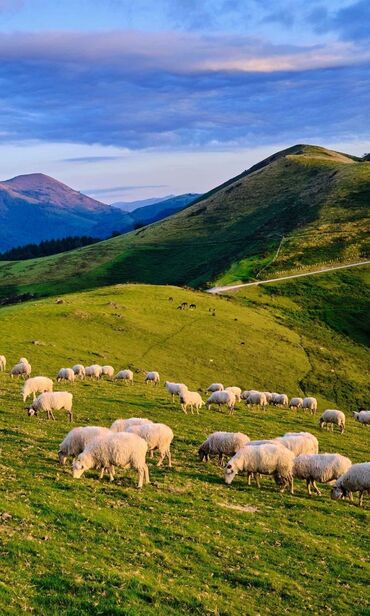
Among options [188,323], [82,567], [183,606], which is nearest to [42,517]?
[82,567]

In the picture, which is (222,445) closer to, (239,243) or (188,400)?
(188,400)

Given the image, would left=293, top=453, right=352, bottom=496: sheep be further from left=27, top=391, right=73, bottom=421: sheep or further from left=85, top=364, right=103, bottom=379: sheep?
left=85, top=364, right=103, bottom=379: sheep

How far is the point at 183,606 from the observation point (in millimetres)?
12805

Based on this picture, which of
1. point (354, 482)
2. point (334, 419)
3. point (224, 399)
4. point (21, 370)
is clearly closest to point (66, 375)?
point (21, 370)

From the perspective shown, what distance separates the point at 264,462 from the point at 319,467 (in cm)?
245

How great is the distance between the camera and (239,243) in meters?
156

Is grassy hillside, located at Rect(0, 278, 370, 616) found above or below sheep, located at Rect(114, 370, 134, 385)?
below

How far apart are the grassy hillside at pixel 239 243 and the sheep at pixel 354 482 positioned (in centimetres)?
8804

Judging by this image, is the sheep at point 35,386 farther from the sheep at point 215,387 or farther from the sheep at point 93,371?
the sheep at point 215,387

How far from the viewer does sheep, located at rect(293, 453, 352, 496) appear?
23578mm

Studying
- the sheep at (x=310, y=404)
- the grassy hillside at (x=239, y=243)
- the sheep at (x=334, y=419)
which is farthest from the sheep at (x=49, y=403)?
the grassy hillside at (x=239, y=243)

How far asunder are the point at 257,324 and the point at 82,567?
6775 cm

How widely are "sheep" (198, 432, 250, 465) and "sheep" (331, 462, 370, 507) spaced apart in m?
4.48

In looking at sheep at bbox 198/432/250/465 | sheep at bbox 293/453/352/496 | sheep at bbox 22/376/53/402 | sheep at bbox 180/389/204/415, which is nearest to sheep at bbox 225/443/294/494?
sheep at bbox 293/453/352/496
